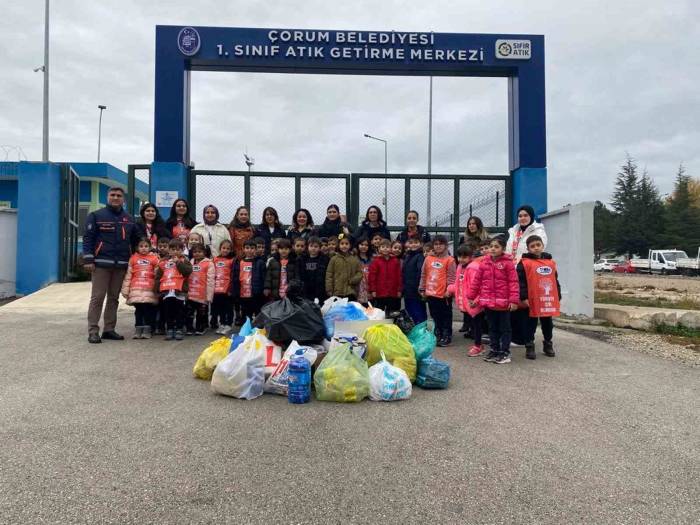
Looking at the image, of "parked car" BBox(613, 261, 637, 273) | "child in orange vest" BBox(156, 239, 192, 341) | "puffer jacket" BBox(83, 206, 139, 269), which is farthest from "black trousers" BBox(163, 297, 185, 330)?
"parked car" BBox(613, 261, 637, 273)

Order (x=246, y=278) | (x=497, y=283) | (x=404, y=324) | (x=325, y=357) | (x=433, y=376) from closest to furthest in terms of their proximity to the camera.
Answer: (x=325, y=357) → (x=433, y=376) → (x=404, y=324) → (x=497, y=283) → (x=246, y=278)

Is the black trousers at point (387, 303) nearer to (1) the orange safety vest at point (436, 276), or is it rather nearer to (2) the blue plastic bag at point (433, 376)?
(1) the orange safety vest at point (436, 276)

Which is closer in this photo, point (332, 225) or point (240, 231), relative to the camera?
point (240, 231)

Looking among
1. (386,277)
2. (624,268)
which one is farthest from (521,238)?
(624,268)

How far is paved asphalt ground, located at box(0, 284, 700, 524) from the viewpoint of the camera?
8.22ft

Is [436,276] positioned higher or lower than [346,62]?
lower

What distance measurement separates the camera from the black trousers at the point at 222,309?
283 inches

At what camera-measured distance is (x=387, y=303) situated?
7379 millimetres

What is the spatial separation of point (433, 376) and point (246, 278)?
3380 millimetres

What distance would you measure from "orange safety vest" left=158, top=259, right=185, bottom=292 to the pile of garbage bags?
1.79 meters

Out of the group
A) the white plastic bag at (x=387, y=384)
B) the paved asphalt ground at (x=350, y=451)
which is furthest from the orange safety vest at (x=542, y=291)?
the white plastic bag at (x=387, y=384)

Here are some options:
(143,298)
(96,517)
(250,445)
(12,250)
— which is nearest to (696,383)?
(250,445)

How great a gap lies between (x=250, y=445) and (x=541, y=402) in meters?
2.56

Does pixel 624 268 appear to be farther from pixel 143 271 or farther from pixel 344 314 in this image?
pixel 143 271
